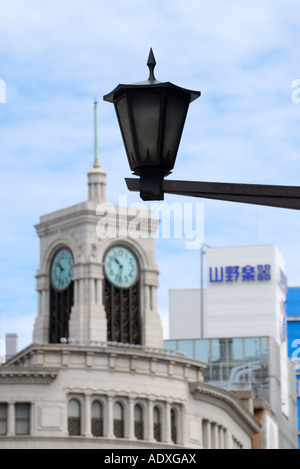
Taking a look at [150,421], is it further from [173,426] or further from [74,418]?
[74,418]

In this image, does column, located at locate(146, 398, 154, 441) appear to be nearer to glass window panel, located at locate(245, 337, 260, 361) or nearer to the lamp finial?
glass window panel, located at locate(245, 337, 260, 361)

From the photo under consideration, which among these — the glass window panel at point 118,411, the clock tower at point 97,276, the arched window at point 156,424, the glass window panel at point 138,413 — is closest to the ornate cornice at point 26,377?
the glass window panel at point 118,411

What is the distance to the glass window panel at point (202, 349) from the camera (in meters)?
141

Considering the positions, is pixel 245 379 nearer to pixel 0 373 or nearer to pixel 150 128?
pixel 0 373

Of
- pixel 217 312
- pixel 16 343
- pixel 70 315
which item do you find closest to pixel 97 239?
pixel 70 315

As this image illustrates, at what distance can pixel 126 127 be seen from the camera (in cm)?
966

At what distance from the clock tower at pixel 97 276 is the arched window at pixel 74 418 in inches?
1136

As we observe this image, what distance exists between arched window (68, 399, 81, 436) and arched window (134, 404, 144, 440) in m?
4.12

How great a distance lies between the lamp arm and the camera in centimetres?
948

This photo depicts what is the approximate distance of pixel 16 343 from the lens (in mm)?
124312

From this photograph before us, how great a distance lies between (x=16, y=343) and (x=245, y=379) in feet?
84.4

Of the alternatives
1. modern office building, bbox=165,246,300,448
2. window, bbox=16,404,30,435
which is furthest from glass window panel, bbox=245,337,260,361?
window, bbox=16,404,30,435
